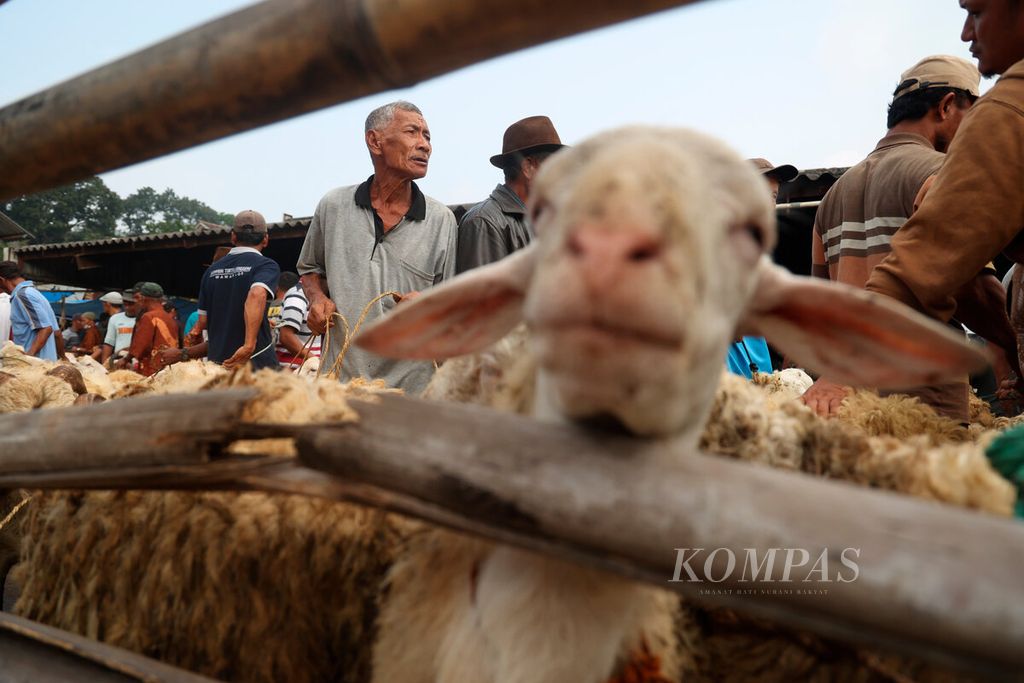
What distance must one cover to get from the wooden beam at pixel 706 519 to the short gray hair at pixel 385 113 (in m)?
3.04

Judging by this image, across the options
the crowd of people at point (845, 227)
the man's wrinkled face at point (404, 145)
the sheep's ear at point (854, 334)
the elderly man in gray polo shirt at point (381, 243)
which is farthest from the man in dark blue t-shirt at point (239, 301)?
the sheep's ear at point (854, 334)

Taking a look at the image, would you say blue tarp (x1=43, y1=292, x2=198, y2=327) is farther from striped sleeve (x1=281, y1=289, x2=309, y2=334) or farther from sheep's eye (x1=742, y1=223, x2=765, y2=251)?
sheep's eye (x1=742, y1=223, x2=765, y2=251)

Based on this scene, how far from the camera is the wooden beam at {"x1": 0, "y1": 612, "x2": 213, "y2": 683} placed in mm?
1259

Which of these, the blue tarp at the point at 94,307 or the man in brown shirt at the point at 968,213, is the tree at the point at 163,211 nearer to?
the blue tarp at the point at 94,307

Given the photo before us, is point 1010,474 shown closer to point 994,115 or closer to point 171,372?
point 994,115

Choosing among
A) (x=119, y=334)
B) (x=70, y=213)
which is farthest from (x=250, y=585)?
(x=70, y=213)

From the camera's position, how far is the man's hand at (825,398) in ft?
7.20

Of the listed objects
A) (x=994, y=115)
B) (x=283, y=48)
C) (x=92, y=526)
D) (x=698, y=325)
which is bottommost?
(x=92, y=526)

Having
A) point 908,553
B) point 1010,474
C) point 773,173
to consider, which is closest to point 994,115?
point 1010,474

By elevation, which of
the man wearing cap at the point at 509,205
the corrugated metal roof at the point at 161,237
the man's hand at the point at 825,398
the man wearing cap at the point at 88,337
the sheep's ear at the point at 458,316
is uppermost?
the corrugated metal roof at the point at 161,237

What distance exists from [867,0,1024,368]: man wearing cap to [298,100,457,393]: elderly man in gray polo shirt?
225 centimetres

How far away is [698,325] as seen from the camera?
34.2 inches

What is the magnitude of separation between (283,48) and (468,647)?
1.00 meters

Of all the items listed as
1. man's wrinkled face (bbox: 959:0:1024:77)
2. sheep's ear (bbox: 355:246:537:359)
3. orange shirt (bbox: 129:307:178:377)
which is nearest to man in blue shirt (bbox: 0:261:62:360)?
orange shirt (bbox: 129:307:178:377)
